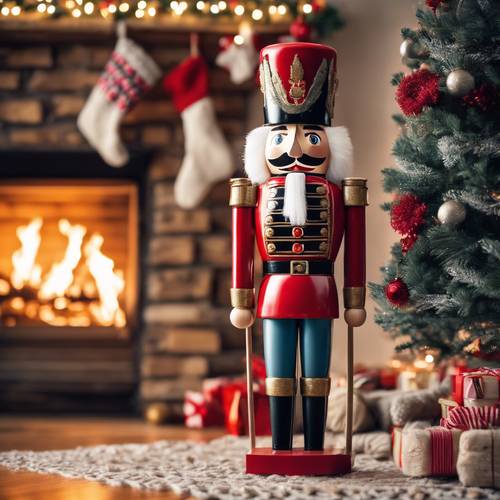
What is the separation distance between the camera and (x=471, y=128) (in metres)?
2.29

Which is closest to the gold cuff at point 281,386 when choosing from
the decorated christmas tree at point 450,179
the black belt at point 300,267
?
the black belt at point 300,267

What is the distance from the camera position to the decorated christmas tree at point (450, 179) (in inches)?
87.7

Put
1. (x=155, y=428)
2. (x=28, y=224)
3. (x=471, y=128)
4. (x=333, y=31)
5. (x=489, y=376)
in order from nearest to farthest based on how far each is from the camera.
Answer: (x=489, y=376), (x=471, y=128), (x=155, y=428), (x=333, y=31), (x=28, y=224)

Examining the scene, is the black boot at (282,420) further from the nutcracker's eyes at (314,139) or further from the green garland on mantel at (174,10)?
the green garland on mantel at (174,10)

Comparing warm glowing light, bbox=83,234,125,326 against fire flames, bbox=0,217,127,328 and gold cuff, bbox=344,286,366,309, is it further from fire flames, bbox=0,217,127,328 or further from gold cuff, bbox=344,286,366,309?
gold cuff, bbox=344,286,366,309

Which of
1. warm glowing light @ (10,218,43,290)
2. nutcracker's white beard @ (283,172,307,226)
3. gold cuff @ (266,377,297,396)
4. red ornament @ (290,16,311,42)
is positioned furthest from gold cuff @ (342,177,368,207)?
warm glowing light @ (10,218,43,290)

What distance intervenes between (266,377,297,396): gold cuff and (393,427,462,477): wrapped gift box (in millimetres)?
295

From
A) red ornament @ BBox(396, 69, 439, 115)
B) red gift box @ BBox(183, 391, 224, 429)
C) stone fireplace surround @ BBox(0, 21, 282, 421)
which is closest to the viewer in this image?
red ornament @ BBox(396, 69, 439, 115)

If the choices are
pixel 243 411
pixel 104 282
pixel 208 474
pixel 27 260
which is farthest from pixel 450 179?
pixel 27 260

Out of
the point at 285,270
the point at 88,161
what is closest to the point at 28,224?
the point at 88,161

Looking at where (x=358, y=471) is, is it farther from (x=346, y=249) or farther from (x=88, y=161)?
(x=88, y=161)

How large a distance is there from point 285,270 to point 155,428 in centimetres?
149

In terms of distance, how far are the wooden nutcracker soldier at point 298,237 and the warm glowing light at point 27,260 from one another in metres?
1.97

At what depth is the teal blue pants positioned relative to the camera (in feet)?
7.11
